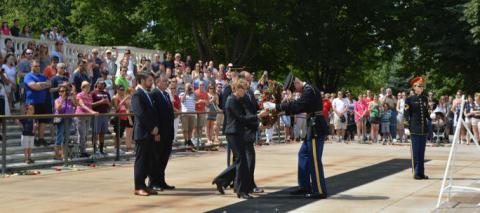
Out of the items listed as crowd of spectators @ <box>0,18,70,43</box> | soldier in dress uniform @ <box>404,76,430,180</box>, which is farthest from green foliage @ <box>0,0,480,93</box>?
soldier in dress uniform @ <box>404,76,430,180</box>

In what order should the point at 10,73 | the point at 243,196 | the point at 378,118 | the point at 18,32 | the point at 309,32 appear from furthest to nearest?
the point at 309,32 → the point at 378,118 → the point at 18,32 → the point at 10,73 → the point at 243,196

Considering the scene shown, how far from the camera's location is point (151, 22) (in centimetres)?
5128

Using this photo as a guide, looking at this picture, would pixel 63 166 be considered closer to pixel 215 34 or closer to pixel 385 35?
pixel 215 34

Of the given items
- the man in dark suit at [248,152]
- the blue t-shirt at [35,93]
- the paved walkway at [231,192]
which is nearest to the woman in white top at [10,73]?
the blue t-shirt at [35,93]

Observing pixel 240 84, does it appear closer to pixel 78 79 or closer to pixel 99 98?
pixel 99 98

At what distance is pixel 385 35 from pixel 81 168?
31.5 meters

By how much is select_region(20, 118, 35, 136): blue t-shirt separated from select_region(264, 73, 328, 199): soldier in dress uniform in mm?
5886

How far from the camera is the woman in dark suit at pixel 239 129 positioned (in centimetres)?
1198

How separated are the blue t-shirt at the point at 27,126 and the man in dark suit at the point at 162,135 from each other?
3.75m

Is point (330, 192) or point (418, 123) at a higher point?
point (418, 123)

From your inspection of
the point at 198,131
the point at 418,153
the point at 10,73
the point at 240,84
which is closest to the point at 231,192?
the point at 240,84

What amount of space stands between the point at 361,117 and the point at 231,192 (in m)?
16.8

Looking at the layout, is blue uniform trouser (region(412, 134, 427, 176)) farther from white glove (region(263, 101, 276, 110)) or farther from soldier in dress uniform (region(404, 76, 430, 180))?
white glove (region(263, 101, 276, 110))

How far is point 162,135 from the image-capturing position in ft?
43.2
